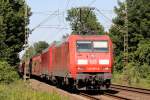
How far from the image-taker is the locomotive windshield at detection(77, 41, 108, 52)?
26156 mm

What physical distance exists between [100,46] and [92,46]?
44cm

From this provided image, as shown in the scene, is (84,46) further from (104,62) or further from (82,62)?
(104,62)

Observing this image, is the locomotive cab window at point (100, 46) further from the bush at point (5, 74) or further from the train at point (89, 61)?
the bush at point (5, 74)

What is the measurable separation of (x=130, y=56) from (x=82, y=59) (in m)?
18.6

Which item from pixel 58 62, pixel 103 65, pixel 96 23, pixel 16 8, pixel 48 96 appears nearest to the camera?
pixel 48 96

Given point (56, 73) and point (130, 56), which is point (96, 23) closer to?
point (130, 56)

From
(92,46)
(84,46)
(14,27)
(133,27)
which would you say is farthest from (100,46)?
(133,27)

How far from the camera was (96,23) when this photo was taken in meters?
104

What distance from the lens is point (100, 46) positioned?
86.4 ft

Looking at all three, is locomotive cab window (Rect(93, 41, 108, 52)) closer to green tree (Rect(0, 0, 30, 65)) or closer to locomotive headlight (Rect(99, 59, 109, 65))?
locomotive headlight (Rect(99, 59, 109, 65))

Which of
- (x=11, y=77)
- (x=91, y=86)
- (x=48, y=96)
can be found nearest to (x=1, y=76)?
(x=11, y=77)

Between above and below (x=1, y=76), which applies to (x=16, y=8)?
above

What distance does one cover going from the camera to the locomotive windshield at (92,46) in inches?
1030

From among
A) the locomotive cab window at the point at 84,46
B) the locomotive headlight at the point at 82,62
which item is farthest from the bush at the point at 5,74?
the locomotive headlight at the point at 82,62
